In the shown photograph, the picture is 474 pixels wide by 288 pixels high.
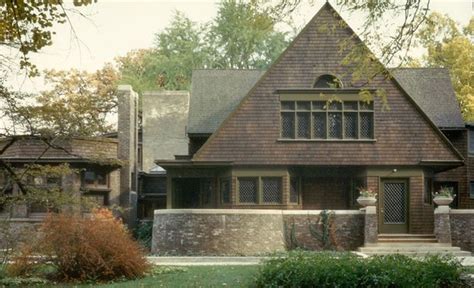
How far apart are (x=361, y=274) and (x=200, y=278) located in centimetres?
447

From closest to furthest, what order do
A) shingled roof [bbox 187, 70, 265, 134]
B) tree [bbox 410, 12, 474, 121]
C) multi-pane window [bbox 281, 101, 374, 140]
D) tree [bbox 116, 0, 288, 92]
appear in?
1. multi-pane window [bbox 281, 101, 374, 140]
2. shingled roof [bbox 187, 70, 265, 134]
3. tree [bbox 410, 12, 474, 121]
4. tree [bbox 116, 0, 288, 92]

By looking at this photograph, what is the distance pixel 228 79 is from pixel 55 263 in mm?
19674

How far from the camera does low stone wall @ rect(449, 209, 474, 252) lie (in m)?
28.8

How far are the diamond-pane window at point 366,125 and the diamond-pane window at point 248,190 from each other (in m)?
4.42

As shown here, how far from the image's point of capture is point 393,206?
30.6 metres

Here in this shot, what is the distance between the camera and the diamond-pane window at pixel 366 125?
30953mm

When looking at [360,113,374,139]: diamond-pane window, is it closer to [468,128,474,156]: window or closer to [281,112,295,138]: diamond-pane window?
[281,112,295,138]: diamond-pane window

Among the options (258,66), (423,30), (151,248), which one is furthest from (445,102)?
(258,66)

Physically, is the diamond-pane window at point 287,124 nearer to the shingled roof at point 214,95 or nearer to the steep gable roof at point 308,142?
the steep gable roof at point 308,142

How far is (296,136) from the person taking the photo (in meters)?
30.8

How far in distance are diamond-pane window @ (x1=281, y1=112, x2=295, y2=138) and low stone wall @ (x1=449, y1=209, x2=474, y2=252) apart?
6.56 meters

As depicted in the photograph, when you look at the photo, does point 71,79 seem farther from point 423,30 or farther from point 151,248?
point 423,30

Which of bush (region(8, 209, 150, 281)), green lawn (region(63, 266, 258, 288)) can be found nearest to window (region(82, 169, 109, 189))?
green lawn (region(63, 266, 258, 288))

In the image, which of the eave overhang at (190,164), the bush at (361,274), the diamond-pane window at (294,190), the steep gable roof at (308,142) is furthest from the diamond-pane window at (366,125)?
the bush at (361,274)
